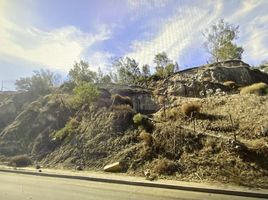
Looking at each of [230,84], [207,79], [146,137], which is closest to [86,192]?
[146,137]

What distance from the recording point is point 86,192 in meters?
12.1

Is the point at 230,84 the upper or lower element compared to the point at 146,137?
upper

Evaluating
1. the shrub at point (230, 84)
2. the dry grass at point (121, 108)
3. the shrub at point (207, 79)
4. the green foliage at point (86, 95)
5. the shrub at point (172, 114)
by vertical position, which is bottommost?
the shrub at point (172, 114)

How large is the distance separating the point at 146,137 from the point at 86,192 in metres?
6.86

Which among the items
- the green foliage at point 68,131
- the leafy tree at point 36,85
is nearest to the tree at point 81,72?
the leafy tree at point 36,85

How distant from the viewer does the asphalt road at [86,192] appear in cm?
1086

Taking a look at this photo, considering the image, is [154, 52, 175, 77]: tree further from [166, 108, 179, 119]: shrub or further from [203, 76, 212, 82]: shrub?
[166, 108, 179, 119]: shrub

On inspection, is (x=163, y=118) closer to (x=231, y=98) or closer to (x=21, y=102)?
(x=231, y=98)

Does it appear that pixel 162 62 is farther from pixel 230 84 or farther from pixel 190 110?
pixel 190 110

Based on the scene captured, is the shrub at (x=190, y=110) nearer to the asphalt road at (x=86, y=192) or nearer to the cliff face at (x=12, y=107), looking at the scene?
the asphalt road at (x=86, y=192)

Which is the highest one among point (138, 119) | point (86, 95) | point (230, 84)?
point (230, 84)

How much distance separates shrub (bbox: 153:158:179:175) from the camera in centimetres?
1482

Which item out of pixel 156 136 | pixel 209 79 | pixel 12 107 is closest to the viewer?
pixel 156 136

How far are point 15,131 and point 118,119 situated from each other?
1375 centimetres
